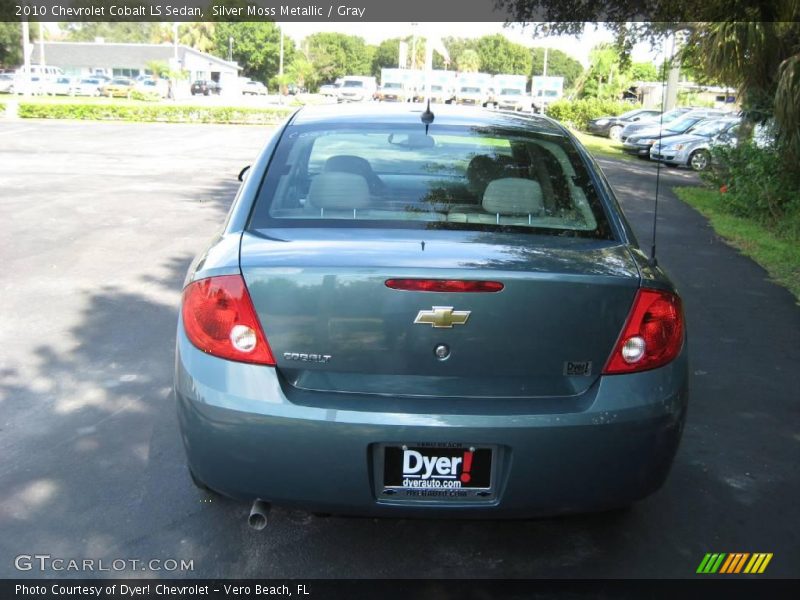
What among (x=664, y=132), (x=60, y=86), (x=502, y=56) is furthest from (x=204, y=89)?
(x=502, y=56)

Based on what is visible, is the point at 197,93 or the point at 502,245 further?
the point at 197,93

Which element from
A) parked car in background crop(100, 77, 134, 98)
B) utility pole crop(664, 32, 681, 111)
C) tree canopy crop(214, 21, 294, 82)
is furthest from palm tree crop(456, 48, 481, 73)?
utility pole crop(664, 32, 681, 111)

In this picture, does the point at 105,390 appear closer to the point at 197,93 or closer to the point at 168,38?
the point at 197,93

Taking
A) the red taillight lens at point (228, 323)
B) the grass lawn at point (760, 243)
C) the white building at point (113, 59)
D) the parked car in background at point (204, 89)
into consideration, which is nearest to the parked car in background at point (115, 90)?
the parked car in background at point (204, 89)

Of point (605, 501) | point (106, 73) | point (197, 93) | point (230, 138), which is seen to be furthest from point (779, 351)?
point (106, 73)

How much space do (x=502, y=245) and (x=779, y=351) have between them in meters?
3.81

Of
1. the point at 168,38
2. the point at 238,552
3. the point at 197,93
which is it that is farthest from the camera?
the point at 168,38

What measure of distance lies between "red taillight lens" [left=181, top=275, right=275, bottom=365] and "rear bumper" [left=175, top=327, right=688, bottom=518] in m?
0.04

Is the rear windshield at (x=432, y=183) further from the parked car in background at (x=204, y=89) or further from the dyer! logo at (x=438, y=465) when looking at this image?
the parked car in background at (x=204, y=89)

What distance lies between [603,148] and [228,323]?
29209 millimetres

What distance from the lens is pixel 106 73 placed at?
3617 inches

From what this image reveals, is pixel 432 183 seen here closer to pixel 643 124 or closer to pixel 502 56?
pixel 643 124

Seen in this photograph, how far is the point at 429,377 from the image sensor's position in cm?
283

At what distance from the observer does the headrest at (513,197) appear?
3494 millimetres
